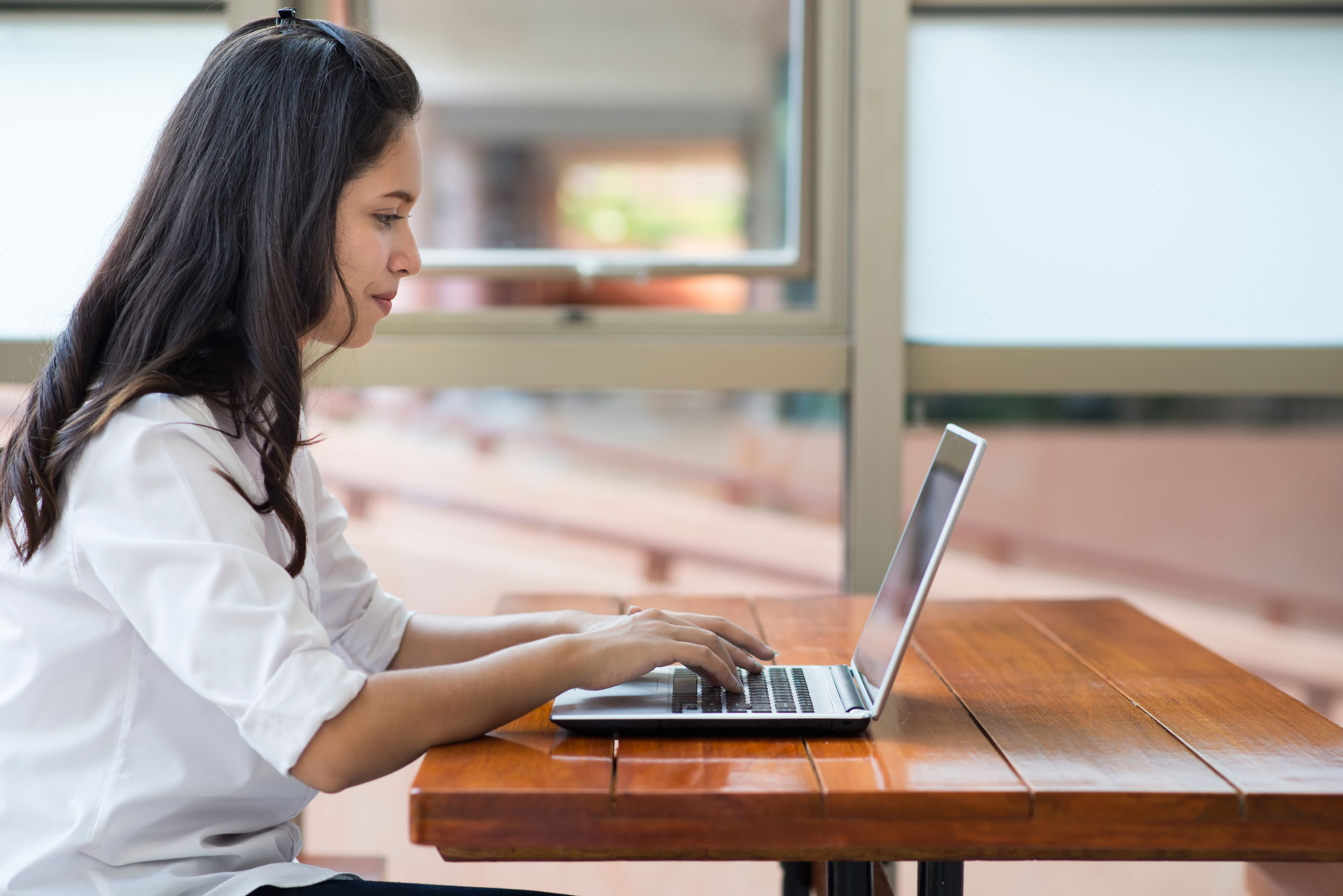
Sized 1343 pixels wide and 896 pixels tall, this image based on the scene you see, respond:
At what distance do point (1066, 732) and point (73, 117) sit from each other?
1862 mm

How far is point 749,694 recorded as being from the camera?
Answer: 1096mm

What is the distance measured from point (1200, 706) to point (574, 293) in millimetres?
1224

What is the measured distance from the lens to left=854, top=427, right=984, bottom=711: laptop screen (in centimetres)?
101

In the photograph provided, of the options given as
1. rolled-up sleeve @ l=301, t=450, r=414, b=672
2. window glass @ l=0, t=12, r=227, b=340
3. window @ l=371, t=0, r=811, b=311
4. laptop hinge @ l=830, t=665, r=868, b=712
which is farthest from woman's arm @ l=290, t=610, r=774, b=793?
window glass @ l=0, t=12, r=227, b=340

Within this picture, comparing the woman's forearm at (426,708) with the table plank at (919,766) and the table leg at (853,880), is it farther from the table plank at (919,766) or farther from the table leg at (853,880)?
the table leg at (853,880)

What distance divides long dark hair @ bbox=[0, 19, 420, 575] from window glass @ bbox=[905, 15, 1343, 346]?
117 centimetres

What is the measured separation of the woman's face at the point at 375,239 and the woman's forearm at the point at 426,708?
0.37m

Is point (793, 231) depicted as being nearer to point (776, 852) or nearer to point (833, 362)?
point (833, 362)

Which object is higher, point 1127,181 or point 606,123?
point 606,123

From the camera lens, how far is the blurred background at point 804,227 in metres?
1.89

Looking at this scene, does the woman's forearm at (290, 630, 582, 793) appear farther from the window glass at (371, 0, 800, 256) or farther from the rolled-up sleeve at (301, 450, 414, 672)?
the window glass at (371, 0, 800, 256)

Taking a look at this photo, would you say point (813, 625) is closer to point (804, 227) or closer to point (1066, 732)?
point (1066, 732)

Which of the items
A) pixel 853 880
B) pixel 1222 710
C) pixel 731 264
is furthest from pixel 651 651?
pixel 731 264

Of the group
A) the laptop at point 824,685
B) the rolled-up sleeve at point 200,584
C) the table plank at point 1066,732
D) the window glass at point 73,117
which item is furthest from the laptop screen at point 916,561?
the window glass at point 73,117
